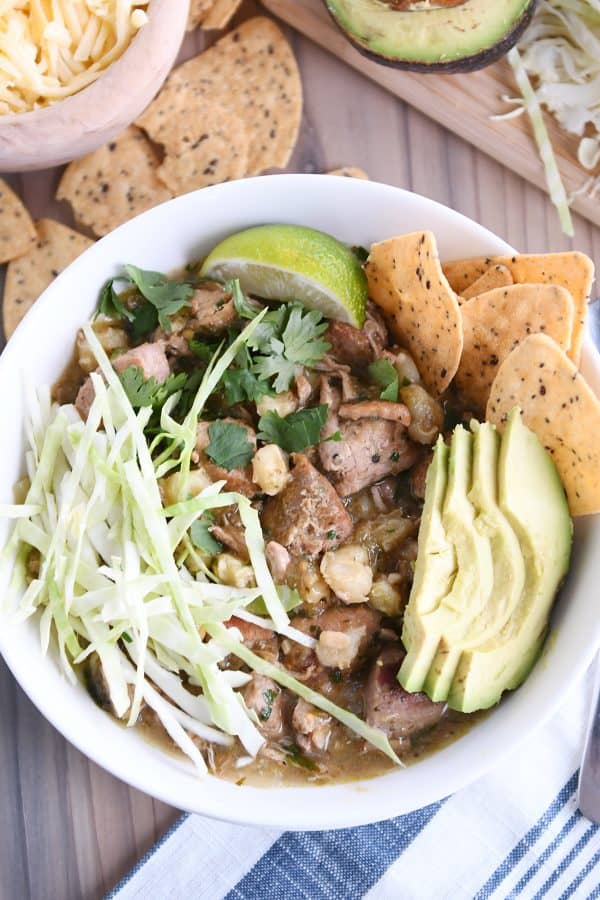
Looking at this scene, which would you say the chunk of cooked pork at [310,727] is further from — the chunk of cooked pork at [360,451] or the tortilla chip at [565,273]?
the tortilla chip at [565,273]

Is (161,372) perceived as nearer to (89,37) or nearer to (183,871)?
(89,37)

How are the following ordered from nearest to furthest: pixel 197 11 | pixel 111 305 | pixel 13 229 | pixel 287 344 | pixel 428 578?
1. pixel 428 578
2. pixel 287 344
3. pixel 111 305
4. pixel 13 229
5. pixel 197 11

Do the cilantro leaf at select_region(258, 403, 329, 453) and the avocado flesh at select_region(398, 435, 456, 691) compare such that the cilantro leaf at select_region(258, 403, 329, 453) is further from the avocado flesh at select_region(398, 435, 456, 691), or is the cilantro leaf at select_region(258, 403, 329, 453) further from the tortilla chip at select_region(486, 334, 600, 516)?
the tortilla chip at select_region(486, 334, 600, 516)

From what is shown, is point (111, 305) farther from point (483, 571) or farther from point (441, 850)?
point (441, 850)

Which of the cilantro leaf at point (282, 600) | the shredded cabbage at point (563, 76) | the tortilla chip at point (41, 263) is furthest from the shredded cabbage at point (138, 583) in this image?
the shredded cabbage at point (563, 76)

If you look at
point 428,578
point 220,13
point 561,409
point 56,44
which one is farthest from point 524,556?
point 220,13
